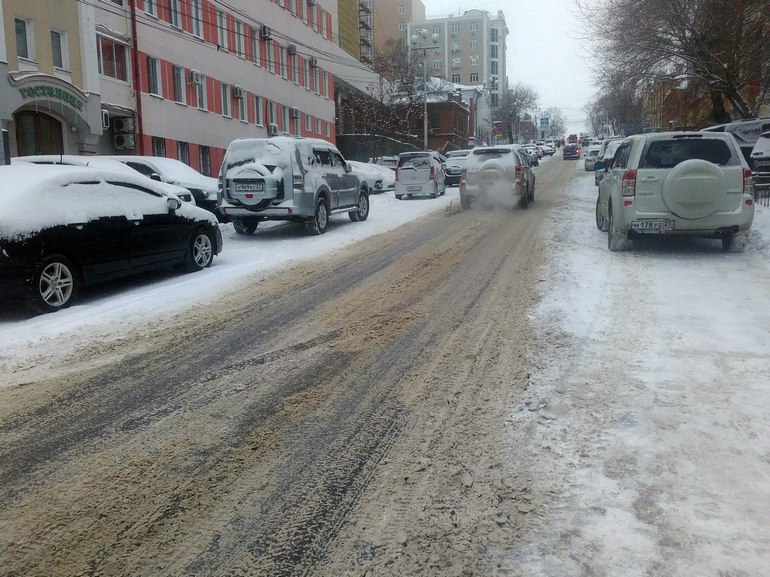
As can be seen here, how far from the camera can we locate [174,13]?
30.9 meters

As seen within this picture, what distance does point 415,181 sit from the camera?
24750mm

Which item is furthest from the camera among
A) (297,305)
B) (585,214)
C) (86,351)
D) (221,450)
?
(585,214)

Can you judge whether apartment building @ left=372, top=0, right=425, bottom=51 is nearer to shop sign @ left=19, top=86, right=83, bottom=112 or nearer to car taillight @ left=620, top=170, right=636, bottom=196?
shop sign @ left=19, top=86, right=83, bottom=112

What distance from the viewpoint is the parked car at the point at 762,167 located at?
13.6m

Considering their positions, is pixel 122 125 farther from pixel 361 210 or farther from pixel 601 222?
pixel 601 222

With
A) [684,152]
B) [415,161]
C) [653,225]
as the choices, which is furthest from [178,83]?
[653,225]

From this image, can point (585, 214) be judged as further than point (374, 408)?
Yes

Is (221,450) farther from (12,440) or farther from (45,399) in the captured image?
(45,399)

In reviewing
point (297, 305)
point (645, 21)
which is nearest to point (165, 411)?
point (297, 305)

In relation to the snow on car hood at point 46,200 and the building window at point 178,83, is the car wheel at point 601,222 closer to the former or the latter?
the snow on car hood at point 46,200

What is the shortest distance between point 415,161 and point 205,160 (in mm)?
13810

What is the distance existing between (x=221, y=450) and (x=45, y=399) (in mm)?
1805

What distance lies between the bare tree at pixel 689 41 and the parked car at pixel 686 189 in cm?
1561

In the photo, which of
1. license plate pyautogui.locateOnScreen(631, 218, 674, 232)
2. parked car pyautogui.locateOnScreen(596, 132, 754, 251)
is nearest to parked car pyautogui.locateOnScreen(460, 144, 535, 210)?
parked car pyautogui.locateOnScreen(596, 132, 754, 251)
